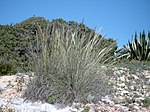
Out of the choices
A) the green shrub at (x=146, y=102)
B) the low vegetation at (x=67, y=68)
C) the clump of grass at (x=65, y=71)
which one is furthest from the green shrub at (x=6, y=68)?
the green shrub at (x=146, y=102)

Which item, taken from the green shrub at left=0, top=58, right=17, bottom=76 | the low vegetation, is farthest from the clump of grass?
the green shrub at left=0, top=58, right=17, bottom=76

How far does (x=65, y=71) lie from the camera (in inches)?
230

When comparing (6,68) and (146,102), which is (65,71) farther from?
(6,68)

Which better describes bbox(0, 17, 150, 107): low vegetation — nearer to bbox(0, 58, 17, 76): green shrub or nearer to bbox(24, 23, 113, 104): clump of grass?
bbox(24, 23, 113, 104): clump of grass

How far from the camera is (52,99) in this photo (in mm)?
5672

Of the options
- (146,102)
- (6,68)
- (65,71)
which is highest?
(6,68)

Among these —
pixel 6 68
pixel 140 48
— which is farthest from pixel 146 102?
pixel 140 48

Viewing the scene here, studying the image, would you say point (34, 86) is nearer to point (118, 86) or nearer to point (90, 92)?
point (90, 92)

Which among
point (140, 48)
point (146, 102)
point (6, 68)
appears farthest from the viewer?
point (140, 48)

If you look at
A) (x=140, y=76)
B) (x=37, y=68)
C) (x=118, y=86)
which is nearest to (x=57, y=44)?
(x=37, y=68)

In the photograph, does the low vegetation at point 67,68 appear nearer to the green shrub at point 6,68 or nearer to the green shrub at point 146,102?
the green shrub at point 146,102

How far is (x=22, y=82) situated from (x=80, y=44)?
5.40 ft

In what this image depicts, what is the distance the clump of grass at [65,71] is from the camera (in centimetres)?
579

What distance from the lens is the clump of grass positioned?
579 cm
